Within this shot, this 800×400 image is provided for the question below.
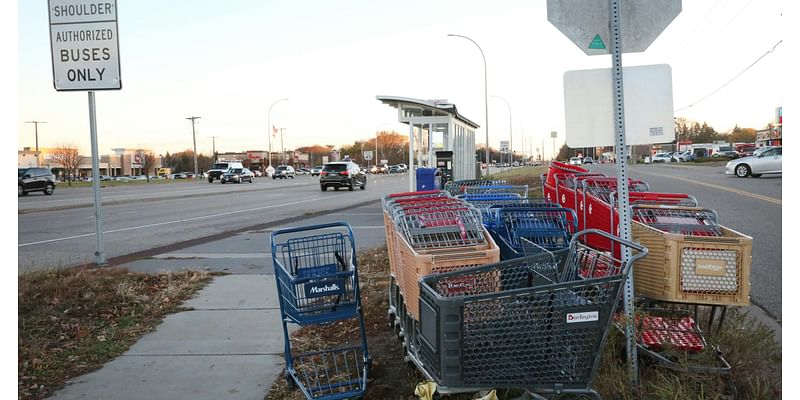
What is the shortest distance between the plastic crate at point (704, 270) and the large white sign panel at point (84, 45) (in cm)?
783

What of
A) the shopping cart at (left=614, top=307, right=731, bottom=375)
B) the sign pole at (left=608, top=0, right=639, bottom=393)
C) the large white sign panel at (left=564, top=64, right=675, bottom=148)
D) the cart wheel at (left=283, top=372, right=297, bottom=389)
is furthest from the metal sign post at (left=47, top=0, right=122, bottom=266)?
the shopping cart at (left=614, top=307, right=731, bottom=375)

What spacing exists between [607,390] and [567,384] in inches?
22.7

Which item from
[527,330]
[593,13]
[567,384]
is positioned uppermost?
[593,13]

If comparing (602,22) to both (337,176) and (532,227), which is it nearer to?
(532,227)

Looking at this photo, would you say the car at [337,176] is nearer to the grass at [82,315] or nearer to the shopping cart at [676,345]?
the grass at [82,315]

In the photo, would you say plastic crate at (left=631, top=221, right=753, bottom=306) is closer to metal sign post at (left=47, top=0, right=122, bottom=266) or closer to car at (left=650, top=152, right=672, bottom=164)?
metal sign post at (left=47, top=0, right=122, bottom=266)

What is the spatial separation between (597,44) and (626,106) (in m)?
0.47

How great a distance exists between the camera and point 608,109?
159 inches

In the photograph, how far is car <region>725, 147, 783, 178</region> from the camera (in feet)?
Result: 95.2

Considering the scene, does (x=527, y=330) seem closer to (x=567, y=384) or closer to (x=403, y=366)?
(x=567, y=384)

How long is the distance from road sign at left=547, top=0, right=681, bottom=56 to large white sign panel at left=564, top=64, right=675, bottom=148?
0.17 meters

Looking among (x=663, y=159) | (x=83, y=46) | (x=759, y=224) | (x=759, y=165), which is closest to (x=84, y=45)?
(x=83, y=46)

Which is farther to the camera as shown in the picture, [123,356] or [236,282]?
[236,282]

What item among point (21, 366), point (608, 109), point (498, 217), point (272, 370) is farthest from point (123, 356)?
point (608, 109)
